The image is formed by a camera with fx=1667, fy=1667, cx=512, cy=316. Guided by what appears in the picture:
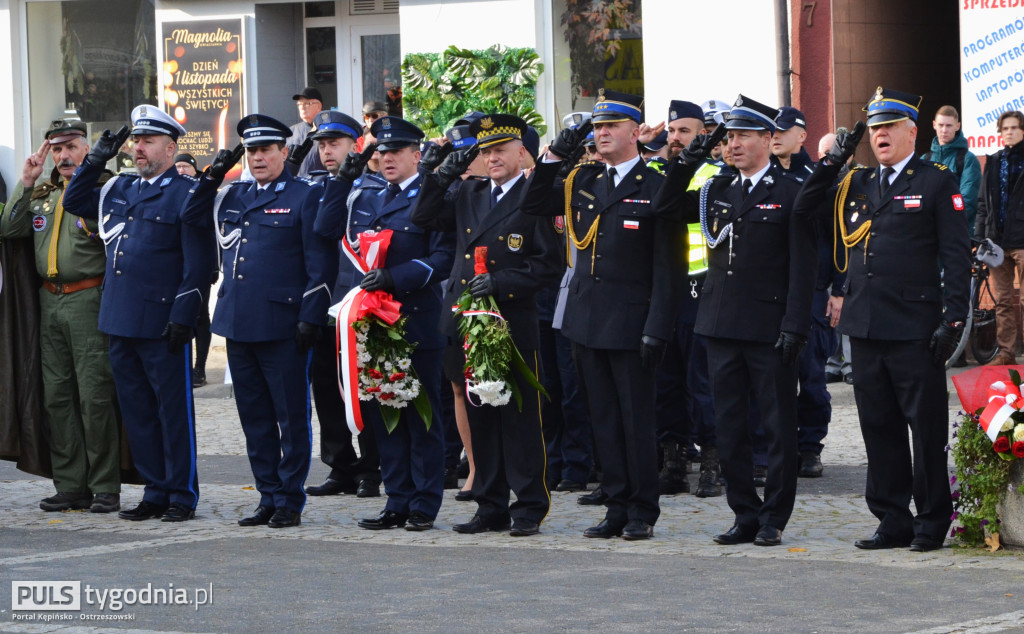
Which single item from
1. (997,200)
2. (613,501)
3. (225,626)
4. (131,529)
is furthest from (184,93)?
(225,626)

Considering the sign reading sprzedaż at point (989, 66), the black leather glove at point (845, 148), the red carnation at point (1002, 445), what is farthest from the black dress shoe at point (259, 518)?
the sign reading sprzedaż at point (989, 66)

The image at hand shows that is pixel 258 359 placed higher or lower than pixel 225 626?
higher

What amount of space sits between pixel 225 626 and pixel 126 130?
389 cm

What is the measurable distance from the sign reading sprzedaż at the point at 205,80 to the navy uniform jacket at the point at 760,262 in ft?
34.9

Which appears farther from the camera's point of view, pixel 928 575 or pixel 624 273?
pixel 624 273

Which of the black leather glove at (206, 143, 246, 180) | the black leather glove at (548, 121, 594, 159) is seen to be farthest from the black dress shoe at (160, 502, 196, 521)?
the black leather glove at (548, 121, 594, 159)

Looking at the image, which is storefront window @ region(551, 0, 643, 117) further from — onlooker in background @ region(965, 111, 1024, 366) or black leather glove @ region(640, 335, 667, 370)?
black leather glove @ region(640, 335, 667, 370)

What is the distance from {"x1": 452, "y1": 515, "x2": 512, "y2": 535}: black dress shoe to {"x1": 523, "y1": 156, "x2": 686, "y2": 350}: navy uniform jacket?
3.43ft

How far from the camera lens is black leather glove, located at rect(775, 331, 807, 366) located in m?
7.84

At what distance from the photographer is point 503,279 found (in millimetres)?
8312

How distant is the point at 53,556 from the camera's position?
26.2 ft

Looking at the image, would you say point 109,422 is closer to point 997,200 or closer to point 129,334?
point 129,334

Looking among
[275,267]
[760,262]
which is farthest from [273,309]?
[760,262]

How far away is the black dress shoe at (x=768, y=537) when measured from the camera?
7.93 metres
